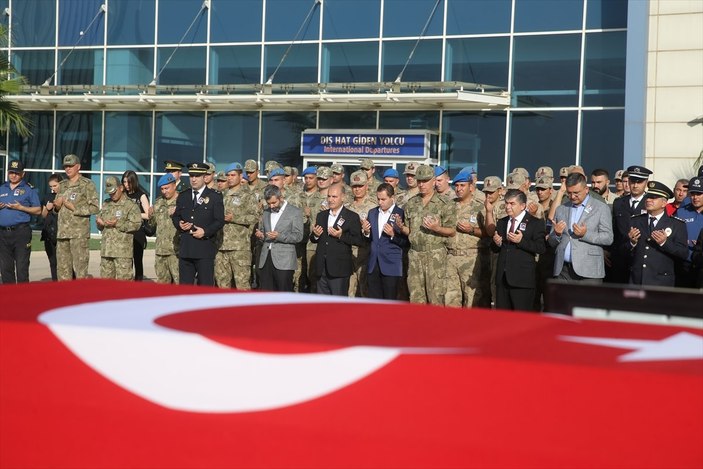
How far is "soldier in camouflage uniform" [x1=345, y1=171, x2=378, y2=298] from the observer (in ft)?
37.4

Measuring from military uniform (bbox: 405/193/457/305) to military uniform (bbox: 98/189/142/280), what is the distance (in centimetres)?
389

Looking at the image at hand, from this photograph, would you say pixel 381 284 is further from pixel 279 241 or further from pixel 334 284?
pixel 279 241

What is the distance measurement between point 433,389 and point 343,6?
2056 cm

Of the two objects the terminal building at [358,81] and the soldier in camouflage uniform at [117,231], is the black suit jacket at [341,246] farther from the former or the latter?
the terminal building at [358,81]

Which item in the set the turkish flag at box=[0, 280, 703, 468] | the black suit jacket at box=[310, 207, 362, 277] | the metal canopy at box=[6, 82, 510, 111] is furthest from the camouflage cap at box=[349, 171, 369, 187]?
the metal canopy at box=[6, 82, 510, 111]

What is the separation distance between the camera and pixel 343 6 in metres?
22.2

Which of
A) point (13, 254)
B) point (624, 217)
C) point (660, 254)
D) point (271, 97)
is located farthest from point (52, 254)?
point (660, 254)

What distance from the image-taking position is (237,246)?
1198 centimetres

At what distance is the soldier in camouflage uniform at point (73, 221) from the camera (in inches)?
503

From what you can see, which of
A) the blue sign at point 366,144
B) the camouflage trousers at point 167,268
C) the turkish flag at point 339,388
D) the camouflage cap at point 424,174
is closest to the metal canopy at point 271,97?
the blue sign at point 366,144

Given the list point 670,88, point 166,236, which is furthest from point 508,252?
point 670,88

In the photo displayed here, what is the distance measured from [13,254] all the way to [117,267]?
1850 mm

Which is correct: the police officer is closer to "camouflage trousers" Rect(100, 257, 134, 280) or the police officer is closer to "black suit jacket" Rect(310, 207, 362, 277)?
"camouflage trousers" Rect(100, 257, 134, 280)

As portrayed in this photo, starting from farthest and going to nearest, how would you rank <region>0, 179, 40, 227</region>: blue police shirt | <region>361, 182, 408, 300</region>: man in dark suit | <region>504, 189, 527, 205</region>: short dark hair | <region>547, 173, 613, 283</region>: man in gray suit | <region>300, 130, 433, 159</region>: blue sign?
<region>300, 130, 433, 159</region>: blue sign < <region>0, 179, 40, 227</region>: blue police shirt < <region>361, 182, 408, 300</region>: man in dark suit < <region>504, 189, 527, 205</region>: short dark hair < <region>547, 173, 613, 283</region>: man in gray suit
